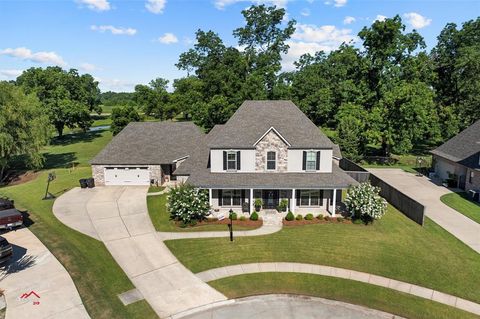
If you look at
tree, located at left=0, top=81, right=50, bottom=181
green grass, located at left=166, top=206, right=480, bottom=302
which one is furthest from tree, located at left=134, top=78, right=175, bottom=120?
green grass, located at left=166, top=206, right=480, bottom=302

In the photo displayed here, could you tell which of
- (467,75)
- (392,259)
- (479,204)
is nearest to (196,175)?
(392,259)

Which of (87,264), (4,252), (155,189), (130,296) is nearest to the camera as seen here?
(130,296)

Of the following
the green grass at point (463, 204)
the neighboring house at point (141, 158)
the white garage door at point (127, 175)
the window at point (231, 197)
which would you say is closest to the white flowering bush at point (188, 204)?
the window at point (231, 197)

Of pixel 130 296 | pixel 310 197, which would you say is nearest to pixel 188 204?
pixel 130 296

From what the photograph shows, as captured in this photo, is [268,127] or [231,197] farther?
[268,127]

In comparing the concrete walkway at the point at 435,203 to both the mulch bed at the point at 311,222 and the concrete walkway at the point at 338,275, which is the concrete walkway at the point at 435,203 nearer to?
the concrete walkway at the point at 338,275

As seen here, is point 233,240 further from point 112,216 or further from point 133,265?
point 112,216

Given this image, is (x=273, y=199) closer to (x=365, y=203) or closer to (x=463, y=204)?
(x=365, y=203)
